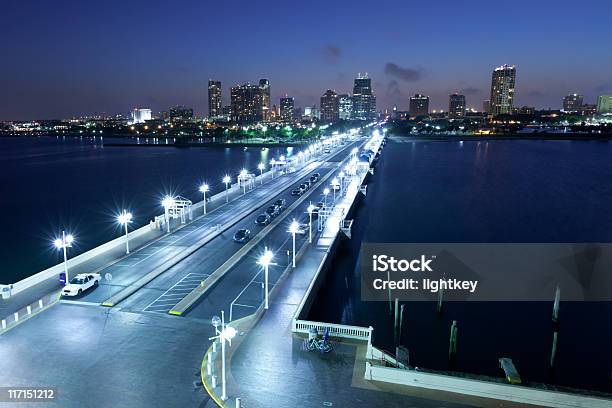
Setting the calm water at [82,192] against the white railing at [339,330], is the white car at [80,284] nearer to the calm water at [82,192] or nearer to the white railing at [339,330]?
the white railing at [339,330]

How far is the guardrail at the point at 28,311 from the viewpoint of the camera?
21.7 metres

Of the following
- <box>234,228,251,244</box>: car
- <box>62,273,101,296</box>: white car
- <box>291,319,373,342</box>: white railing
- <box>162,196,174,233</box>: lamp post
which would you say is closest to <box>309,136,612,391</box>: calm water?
<box>291,319,373,342</box>: white railing

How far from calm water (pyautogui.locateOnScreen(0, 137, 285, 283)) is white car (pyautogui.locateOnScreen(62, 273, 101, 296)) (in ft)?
66.5

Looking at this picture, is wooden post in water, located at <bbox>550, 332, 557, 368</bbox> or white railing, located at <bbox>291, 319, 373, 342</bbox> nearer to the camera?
white railing, located at <bbox>291, 319, 373, 342</bbox>

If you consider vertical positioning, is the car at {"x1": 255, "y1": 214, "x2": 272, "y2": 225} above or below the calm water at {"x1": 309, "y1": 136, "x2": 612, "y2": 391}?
above

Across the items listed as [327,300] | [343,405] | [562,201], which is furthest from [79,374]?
[562,201]

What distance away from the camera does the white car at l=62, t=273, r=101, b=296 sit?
25.2 metres

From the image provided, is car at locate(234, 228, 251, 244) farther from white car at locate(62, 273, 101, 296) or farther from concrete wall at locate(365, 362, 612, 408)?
concrete wall at locate(365, 362, 612, 408)

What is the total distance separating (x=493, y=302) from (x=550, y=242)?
79.5ft

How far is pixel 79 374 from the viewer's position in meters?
18.0

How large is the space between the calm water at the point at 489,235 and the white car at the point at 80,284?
47.9 feet

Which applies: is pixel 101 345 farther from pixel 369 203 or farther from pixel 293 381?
pixel 369 203

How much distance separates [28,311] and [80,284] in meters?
3.20

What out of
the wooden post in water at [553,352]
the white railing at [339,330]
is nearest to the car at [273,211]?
the white railing at [339,330]
